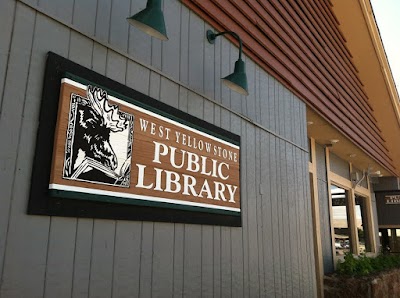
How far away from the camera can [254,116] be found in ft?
14.1

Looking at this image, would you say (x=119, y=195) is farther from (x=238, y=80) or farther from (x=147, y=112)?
(x=238, y=80)

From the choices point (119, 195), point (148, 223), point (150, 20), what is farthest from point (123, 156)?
point (150, 20)

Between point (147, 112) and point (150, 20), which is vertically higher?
point (150, 20)

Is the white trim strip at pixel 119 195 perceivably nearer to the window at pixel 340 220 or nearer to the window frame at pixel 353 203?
the window frame at pixel 353 203

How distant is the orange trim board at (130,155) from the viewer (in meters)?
2.16

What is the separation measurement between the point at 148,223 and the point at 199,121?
1.04 meters

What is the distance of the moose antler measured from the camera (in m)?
2.34

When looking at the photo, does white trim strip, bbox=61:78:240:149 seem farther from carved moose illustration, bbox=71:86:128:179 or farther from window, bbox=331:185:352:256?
window, bbox=331:185:352:256

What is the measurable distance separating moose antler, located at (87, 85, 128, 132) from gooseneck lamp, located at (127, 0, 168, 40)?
19.0 inches

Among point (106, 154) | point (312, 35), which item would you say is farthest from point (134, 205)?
point (312, 35)

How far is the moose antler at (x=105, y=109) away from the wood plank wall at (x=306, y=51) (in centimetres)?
144

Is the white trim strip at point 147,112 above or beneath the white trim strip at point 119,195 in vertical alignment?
above

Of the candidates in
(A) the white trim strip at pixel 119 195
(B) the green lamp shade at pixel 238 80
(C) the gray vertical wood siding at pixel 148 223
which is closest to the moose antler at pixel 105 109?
(C) the gray vertical wood siding at pixel 148 223

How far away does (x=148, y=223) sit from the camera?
2637 millimetres
